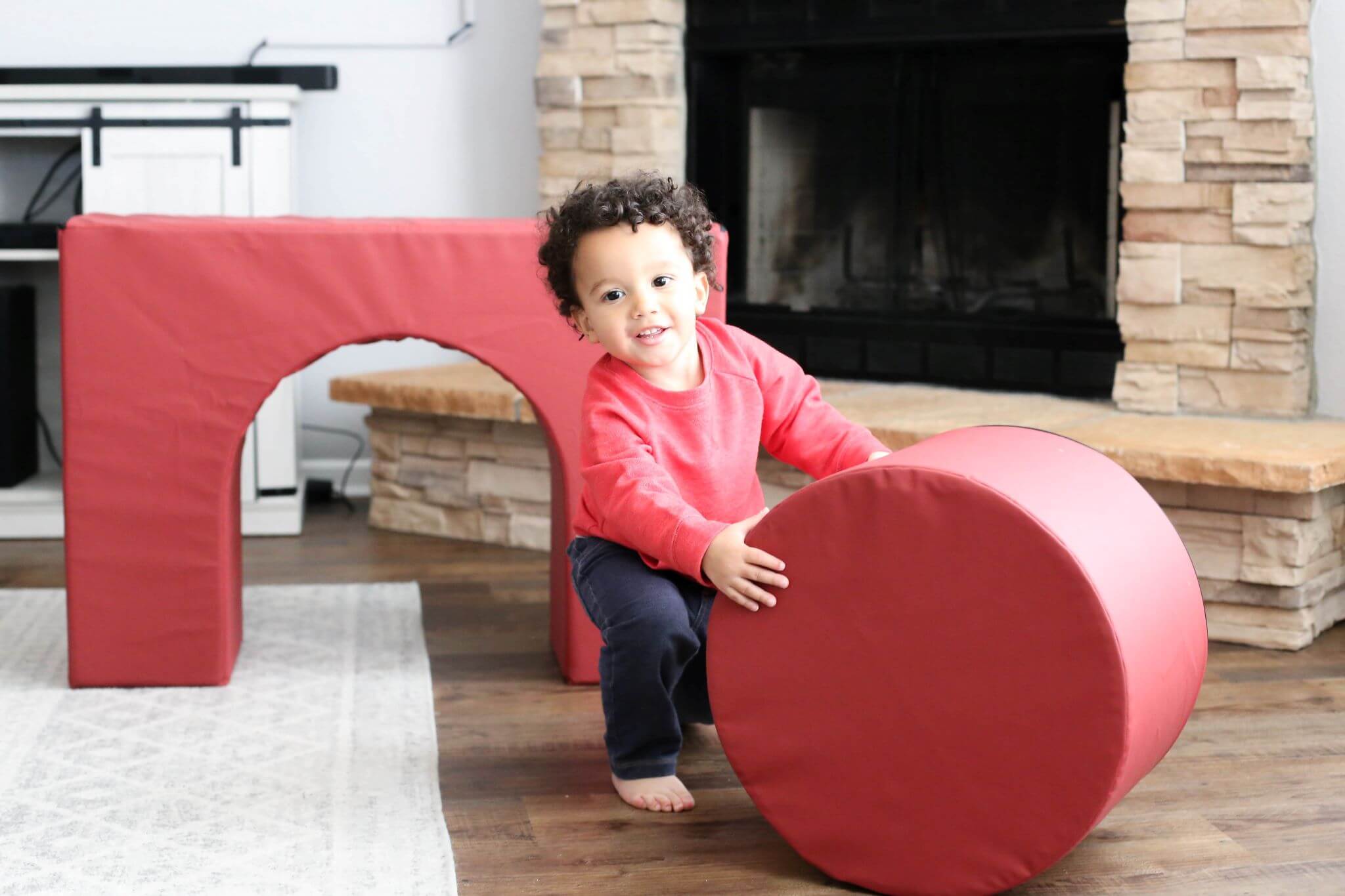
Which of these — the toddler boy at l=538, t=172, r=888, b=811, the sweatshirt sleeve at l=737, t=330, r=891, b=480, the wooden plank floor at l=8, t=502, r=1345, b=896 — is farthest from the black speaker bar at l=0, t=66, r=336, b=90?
the sweatshirt sleeve at l=737, t=330, r=891, b=480

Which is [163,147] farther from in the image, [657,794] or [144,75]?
[657,794]

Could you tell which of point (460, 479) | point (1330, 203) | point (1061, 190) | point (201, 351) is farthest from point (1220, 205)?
point (201, 351)

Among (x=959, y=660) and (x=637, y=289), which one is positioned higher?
(x=637, y=289)

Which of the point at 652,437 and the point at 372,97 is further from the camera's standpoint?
the point at 372,97

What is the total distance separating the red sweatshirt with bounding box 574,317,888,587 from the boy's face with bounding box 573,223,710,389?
0.15 ft

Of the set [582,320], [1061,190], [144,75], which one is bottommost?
[582,320]

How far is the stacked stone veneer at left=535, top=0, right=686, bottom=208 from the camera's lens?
281 centimetres

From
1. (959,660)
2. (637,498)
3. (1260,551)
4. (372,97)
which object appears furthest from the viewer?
(372,97)

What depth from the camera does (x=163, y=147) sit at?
2.69 m

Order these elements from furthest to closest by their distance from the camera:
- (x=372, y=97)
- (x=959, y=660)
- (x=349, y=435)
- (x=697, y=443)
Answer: (x=349, y=435), (x=372, y=97), (x=697, y=443), (x=959, y=660)

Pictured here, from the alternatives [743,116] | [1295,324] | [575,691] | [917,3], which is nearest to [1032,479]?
[575,691]

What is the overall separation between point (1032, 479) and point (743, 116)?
1.83 meters

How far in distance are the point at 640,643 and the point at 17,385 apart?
1.83m

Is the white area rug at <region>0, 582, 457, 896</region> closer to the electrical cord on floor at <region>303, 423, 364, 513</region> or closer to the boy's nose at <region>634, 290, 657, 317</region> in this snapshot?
the boy's nose at <region>634, 290, 657, 317</region>
